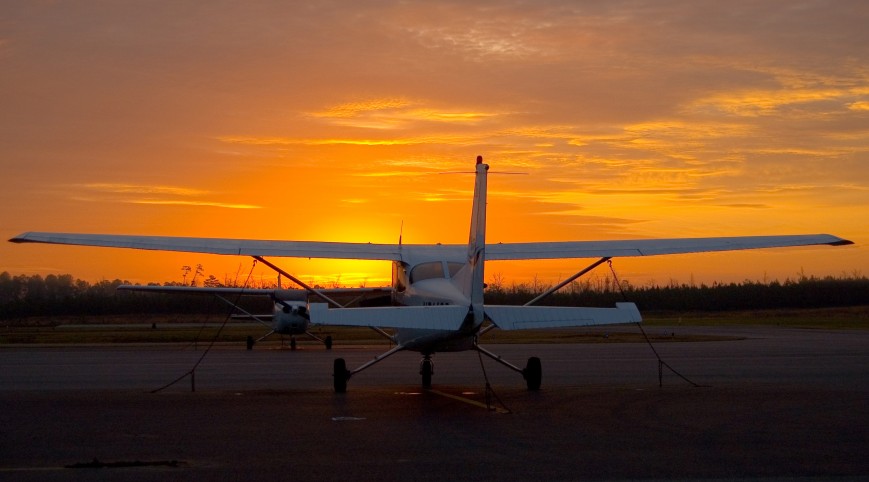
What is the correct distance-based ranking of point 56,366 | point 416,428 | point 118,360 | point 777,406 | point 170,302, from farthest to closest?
point 170,302
point 118,360
point 56,366
point 777,406
point 416,428

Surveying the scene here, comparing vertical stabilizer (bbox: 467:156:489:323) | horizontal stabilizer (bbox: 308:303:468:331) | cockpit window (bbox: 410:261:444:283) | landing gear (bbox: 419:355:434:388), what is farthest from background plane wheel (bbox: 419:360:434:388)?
horizontal stabilizer (bbox: 308:303:468:331)

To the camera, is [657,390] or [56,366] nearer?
[657,390]

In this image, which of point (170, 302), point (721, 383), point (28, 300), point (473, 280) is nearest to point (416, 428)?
point (473, 280)

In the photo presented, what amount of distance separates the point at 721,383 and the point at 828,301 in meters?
68.8

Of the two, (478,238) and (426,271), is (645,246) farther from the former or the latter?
(478,238)

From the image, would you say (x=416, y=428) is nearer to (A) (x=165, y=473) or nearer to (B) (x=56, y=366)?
(A) (x=165, y=473)

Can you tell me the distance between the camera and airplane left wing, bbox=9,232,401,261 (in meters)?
15.7

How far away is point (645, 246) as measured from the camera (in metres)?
16.9

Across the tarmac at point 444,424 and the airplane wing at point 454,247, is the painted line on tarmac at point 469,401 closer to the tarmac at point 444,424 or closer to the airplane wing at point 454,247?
the tarmac at point 444,424

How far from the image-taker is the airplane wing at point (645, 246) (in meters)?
16.8

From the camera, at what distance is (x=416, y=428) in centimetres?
1088

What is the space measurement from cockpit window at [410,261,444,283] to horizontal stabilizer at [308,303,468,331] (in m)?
2.59

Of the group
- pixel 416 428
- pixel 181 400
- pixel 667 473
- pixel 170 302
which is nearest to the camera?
pixel 667 473

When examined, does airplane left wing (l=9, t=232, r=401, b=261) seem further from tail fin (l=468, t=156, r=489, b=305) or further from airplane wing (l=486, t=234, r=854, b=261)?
tail fin (l=468, t=156, r=489, b=305)
